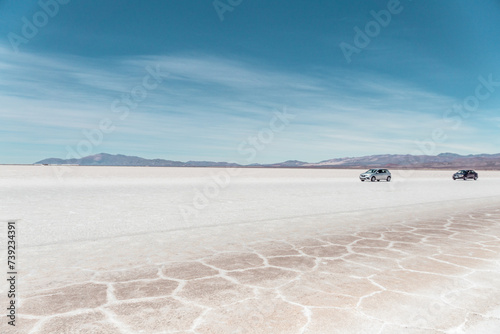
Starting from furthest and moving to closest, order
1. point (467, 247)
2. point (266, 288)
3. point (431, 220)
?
point (431, 220), point (467, 247), point (266, 288)

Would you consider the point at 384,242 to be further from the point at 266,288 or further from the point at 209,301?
the point at 209,301

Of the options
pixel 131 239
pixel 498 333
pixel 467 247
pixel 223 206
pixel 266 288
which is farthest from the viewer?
pixel 223 206

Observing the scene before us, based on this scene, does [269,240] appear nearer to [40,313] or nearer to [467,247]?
[467,247]

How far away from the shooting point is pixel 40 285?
4.31 m

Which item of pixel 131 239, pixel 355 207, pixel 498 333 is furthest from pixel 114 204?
pixel 498 333

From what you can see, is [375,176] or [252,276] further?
[375,176]

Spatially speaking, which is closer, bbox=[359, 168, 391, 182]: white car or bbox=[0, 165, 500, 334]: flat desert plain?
bbox=[0, 165, 500, 334]: flat desert plain

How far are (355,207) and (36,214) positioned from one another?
35.9 ft

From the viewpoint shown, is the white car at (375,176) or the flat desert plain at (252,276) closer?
the flat desert plain at (252,276)

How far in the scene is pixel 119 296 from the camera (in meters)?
3.99

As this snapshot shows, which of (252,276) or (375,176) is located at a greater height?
(375,176)

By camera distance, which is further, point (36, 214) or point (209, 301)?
point (36, 214)

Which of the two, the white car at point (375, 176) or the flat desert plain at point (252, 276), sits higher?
the white car at point (375, 176)

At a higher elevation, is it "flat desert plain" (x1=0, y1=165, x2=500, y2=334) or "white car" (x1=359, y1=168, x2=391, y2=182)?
"white car" (x1=359, y1=168, x2=391, y2=182)
